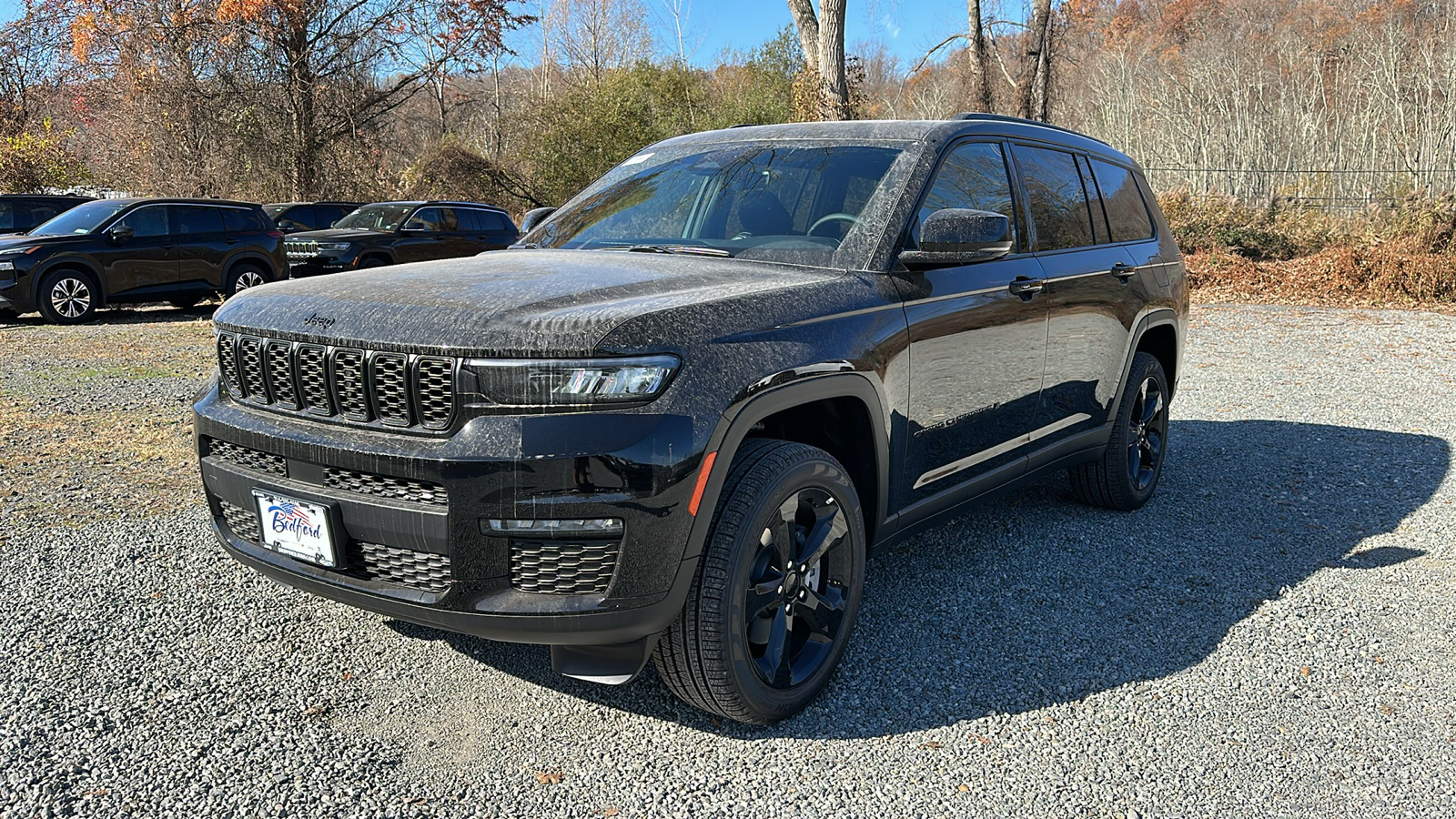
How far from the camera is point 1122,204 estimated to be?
534cm

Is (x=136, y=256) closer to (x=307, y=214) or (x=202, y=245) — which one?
(x=202, y=245)

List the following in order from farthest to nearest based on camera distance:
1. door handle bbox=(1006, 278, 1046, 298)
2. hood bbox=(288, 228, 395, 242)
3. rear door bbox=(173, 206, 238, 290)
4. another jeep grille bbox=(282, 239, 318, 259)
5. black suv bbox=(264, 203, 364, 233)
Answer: black suv bbox=(264, 203, 364, 233) → hood bbox=(288, 228, 395, 242) → another jeep grille bbox=(282, 239, 318, 259) → rear door bbox=(173, 206, 238, 290) → door handle bbox=(1006, 278, 1046, 298)

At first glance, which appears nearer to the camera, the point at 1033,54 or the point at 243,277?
the point at 243,277

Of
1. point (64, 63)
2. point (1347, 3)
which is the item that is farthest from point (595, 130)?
point (1347, 3)

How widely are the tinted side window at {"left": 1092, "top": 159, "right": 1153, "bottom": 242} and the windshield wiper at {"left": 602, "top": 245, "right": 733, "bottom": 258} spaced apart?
2350mm

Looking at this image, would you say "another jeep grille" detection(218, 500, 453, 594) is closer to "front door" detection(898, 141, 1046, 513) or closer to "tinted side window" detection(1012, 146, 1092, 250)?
"front door" detection(898, 141, 1046, 513)

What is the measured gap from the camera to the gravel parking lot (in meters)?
2.79

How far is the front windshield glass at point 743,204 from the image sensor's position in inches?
148

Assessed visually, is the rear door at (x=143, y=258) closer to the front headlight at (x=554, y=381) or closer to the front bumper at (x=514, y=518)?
the front bumper at (x=514, y=518)

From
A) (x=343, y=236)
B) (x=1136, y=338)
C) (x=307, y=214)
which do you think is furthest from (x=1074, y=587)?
(x=307, y=214)

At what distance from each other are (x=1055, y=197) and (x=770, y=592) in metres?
2.56

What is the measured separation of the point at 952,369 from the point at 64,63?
104 feet

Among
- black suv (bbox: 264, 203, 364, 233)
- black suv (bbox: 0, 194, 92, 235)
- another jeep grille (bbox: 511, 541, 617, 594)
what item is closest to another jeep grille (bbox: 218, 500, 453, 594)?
another jeep grille (bbox: 511, 541, 617, 594)

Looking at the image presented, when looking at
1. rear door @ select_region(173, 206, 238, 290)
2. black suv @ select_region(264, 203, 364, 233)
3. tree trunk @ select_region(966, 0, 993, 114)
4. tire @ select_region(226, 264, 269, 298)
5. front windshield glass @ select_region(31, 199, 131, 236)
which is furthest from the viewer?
tree trunk @ select_region(966, 0, 993, 114)
